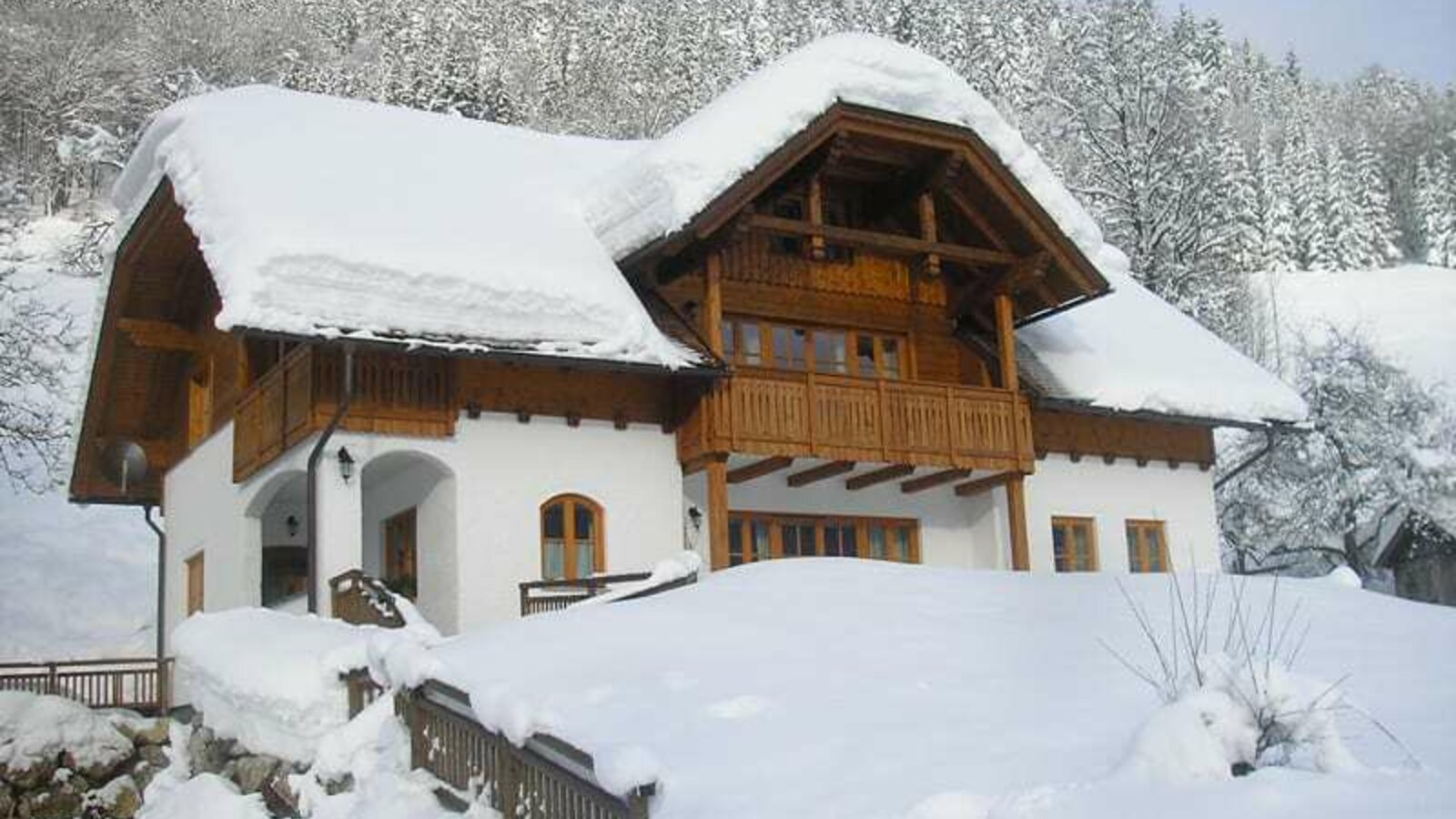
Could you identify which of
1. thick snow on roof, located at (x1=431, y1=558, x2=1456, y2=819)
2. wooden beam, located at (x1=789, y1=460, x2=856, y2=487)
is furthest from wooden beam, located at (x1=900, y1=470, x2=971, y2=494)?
thick snow on roof, located at (x1=431, y1=558, x2=1456, y2=819)

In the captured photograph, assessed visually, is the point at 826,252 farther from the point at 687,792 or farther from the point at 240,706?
the point at 687,792

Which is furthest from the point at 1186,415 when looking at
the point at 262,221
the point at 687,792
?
the point at 687,792

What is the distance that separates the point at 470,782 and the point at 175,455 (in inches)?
573

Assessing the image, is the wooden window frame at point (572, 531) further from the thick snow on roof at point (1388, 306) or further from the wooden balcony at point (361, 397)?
the thick snow on roof at point (1388, 306)

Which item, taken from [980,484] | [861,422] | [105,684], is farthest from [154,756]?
[980,484]

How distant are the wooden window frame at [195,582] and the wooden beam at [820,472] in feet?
25.2

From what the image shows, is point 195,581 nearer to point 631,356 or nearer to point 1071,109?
point 631,356

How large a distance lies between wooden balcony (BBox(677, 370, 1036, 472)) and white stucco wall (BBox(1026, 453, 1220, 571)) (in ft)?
5.30

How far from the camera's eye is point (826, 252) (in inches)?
821

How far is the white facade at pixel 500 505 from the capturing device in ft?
56.3

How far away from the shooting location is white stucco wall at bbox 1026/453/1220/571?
21.7 metres

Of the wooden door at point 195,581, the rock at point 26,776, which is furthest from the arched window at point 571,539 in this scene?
the wooden door at point 195,581

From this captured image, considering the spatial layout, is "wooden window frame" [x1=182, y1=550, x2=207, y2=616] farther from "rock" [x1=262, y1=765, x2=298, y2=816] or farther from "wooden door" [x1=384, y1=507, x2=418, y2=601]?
"rock" [x1=262, y1=765, x2=298, y2=816]

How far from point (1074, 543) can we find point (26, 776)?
13.7 m
